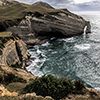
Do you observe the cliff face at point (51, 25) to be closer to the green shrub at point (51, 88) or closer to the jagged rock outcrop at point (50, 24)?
the jagged rock outcrop at point (50, 24)

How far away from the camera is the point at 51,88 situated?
10133 mm

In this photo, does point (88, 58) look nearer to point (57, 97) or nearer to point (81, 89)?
point (81, 89)

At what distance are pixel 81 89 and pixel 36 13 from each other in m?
59.0

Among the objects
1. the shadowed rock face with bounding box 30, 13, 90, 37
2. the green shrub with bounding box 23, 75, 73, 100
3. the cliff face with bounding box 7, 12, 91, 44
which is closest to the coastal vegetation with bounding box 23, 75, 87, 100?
the green shrub with bounding box 23, 75, 73, 100

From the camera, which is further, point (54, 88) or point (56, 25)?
point (56, 25)

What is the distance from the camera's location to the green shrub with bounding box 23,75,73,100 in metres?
9.80

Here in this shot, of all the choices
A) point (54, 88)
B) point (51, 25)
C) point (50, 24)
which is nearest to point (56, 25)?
point (51, 25)

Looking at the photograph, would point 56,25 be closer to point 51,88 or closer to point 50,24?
point 50,24

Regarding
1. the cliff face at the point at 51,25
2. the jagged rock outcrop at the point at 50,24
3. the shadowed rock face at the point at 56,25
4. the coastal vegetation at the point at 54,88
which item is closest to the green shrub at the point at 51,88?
the coastal vegetation at the point at 54,88

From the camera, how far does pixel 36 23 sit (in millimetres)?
59500

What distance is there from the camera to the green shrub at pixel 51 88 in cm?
980

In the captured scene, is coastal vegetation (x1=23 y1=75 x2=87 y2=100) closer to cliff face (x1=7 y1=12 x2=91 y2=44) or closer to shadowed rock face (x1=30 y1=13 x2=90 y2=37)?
cliff face (x1=7 y1=12 x2=91 y2=44)

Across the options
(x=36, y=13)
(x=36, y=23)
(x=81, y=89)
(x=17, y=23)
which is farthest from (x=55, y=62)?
(x=36, y=13)

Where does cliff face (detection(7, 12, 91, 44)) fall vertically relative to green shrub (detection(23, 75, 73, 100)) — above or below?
above
